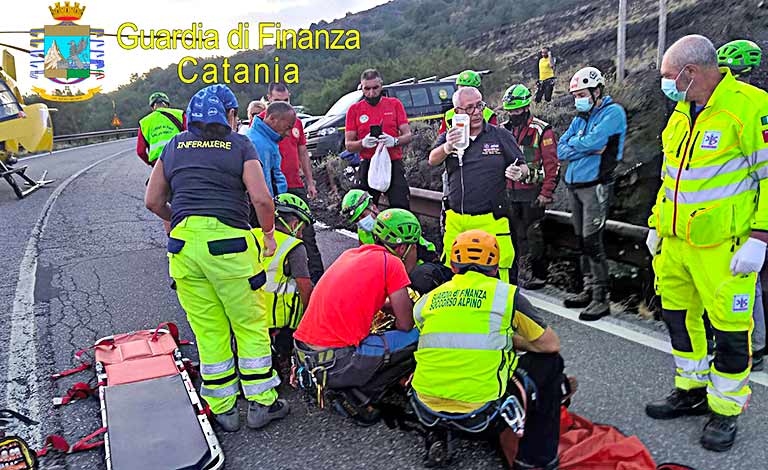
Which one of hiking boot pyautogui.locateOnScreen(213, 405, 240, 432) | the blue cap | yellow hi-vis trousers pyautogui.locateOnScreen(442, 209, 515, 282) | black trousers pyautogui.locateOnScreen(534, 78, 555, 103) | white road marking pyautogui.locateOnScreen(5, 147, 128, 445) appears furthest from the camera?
black trousers pyautogui.locateOnScreen(534, 78, 555, 103)

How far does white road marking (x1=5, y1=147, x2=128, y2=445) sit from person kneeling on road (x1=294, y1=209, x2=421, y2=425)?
1.69 metres

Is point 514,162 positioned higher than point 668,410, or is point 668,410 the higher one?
point 514,162

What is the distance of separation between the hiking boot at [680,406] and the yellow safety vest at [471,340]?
101 centimetres

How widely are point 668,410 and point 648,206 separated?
12.9ft

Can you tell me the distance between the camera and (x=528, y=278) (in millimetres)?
6203

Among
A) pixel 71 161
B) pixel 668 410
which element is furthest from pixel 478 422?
pixel 71 161

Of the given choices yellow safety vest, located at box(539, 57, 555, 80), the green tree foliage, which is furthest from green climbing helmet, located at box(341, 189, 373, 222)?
the green tree foliage

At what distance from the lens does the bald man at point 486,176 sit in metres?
5.04

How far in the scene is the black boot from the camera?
16.6 feet

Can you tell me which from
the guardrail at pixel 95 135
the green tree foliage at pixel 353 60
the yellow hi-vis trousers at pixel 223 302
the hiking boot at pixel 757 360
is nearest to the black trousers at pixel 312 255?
the yellow hi-vis trousers at pixel 223 302

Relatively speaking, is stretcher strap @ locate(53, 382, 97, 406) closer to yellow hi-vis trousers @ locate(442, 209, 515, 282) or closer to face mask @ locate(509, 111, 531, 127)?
yellow hi-vis trousers @ locate(442, 209, 515, 282)

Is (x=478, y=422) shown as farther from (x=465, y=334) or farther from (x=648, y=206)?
(x=648, y=206)

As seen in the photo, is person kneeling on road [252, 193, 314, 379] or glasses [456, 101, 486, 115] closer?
person kneeling on road [252, 193, 314, 379]

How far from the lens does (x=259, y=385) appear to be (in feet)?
13.0
